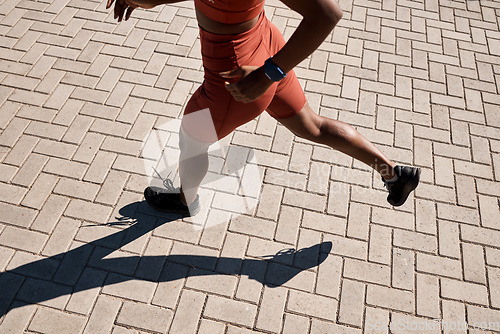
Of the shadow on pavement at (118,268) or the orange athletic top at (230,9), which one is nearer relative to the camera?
the orange athletic top at (230,9)

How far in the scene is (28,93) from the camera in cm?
379

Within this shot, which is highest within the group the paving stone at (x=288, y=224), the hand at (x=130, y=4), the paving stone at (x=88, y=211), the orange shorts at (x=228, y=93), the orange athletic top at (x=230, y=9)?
the orange athletic top at (x=230, y=9)

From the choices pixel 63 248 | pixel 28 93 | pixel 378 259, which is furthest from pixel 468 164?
pixel 28 93

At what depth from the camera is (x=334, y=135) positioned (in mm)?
2695

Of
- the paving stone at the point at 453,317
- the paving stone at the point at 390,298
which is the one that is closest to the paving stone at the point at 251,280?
the paving stone at the point at 390,298

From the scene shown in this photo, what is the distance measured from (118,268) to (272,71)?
1.70 meters

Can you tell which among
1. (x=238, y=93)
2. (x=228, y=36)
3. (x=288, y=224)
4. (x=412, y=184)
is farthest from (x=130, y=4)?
(x=412, y=184)

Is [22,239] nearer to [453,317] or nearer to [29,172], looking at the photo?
[29,172]

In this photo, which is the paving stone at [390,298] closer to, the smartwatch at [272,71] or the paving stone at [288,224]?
the paving stone at [288,224]

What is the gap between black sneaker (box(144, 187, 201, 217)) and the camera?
121 inches

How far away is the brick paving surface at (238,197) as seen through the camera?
2.73 m

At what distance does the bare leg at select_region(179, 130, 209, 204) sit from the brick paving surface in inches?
Answer: 13.6

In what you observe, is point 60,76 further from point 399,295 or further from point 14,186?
point 399,295

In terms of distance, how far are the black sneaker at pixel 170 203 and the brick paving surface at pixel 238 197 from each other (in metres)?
0.08
